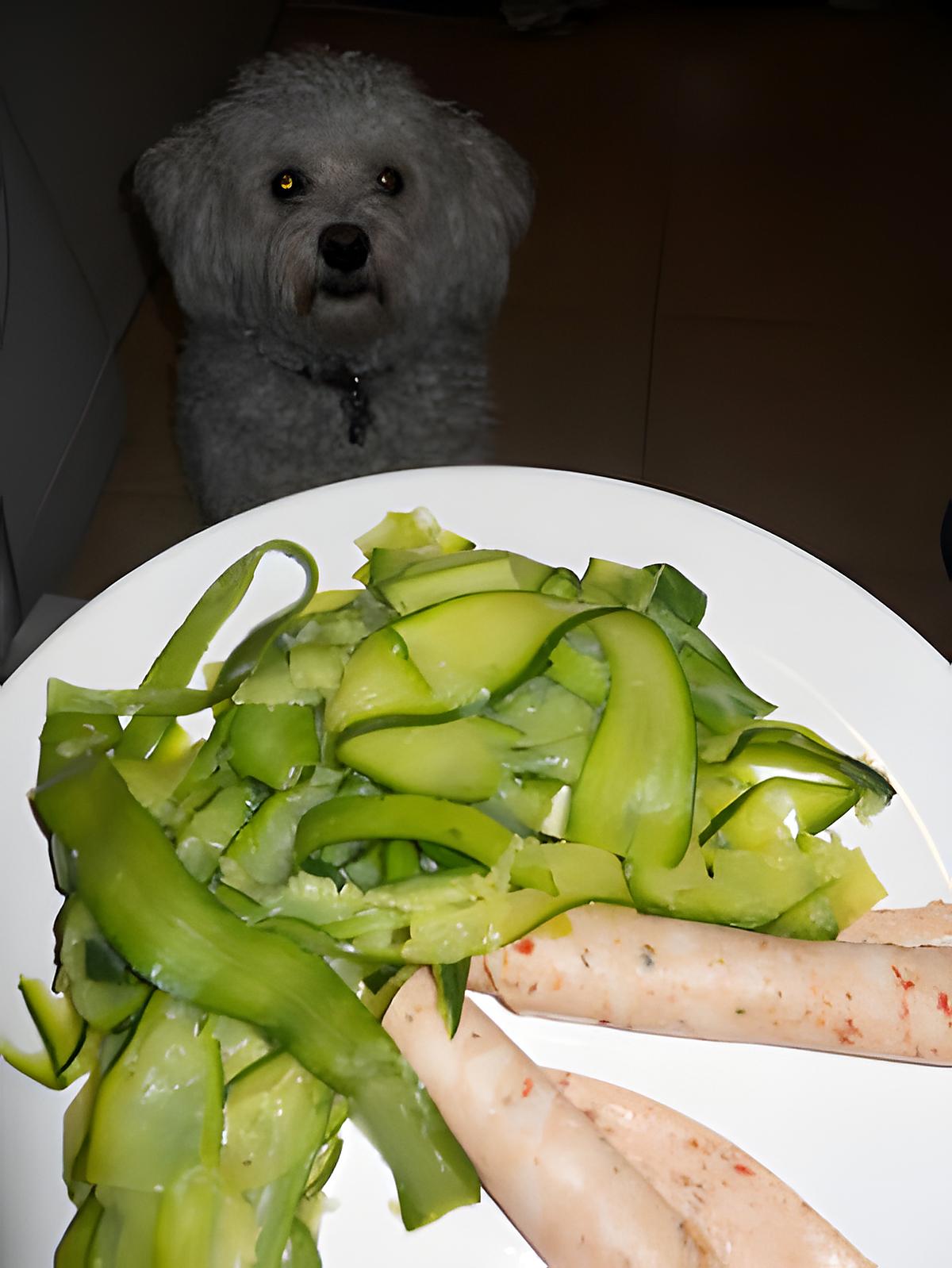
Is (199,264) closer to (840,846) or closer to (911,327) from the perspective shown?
(840,846)

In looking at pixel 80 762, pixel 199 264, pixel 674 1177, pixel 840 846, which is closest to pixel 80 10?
pixel 199 264

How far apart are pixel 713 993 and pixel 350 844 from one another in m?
0.26

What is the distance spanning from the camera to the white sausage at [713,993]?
28.2 inches

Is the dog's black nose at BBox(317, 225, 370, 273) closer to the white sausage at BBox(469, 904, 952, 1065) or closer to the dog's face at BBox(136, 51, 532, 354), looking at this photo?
the dog's face at BBox(136, 51, 532, 354)

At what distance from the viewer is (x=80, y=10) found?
1.48 metres

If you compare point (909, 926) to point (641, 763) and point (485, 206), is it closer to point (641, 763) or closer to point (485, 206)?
point (641, 763)

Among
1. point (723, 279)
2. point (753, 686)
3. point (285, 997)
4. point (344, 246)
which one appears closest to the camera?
point (285, 997)

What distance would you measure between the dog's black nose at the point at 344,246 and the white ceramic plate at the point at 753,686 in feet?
1.15

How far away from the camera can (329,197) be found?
3.72ft

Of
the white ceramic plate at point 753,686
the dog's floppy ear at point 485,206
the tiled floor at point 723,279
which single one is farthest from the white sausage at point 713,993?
the dog's floppy ear at point 485,206

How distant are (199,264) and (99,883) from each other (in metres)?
0.76

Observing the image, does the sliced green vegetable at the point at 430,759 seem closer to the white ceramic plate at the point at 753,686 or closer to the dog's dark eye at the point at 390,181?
the white ceramic plate at the point at 753,686

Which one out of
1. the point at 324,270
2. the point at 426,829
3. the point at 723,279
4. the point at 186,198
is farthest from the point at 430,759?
the point at 723,279

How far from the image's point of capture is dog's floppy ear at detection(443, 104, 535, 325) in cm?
118
